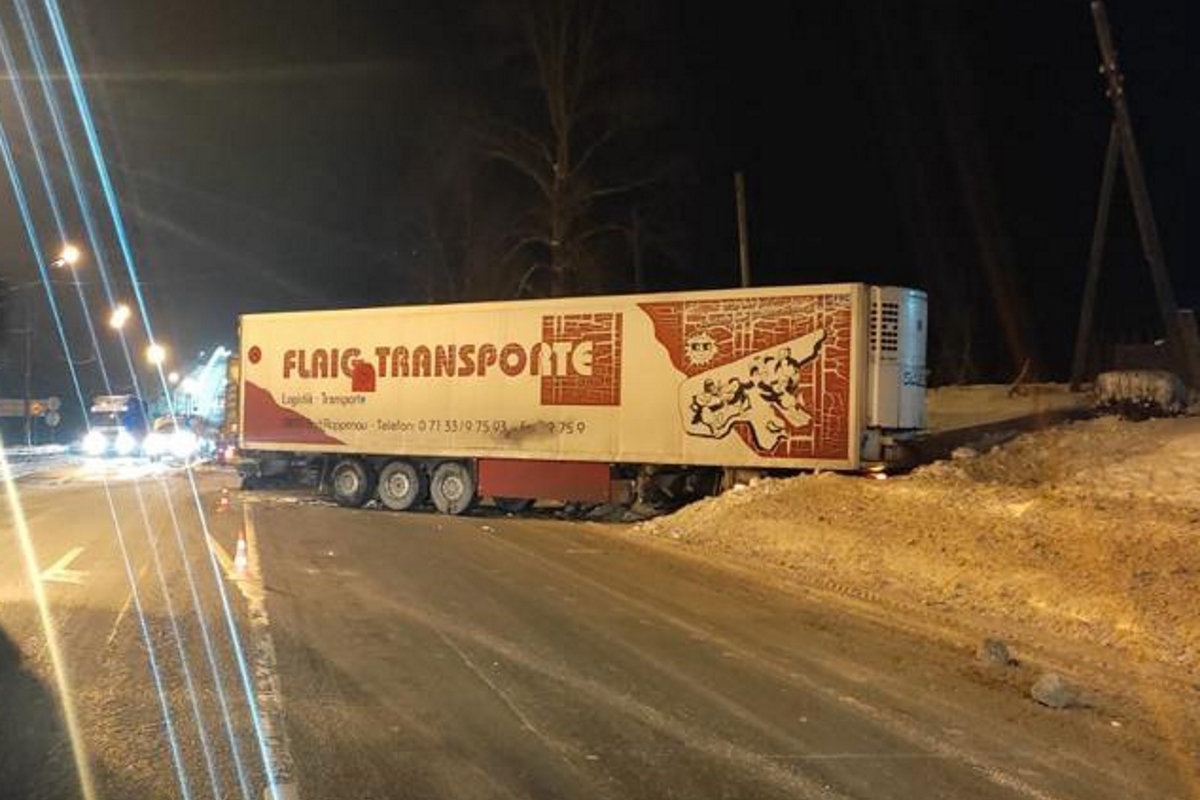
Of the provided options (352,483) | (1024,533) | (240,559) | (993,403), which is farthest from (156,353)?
(1024,533)

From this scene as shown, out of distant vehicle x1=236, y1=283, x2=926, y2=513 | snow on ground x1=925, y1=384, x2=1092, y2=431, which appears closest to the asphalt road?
distant vehicle x1=236, y1=283, x2=926, y2=513

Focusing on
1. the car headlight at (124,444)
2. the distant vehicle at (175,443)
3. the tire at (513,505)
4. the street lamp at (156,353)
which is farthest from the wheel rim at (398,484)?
the street lamp at (156,353)

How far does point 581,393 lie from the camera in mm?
20922

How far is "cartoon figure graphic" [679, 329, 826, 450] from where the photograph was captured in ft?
62.1

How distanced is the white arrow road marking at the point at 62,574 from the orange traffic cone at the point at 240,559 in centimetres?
161

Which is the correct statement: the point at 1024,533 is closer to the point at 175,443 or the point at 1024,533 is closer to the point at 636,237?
the point at 636,237

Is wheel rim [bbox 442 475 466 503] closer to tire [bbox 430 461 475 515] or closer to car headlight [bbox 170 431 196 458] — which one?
tire [bbox 430 461 475 515]

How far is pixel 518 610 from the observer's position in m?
11.3

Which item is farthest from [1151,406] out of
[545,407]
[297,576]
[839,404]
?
[297,576]

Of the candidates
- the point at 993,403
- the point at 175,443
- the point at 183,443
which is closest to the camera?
the point at 993,403

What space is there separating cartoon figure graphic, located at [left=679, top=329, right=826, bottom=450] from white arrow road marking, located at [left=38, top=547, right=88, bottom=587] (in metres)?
9.79

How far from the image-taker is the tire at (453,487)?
73.3ft

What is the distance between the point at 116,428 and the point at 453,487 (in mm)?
37940

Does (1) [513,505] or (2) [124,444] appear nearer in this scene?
(1) [513,505]
